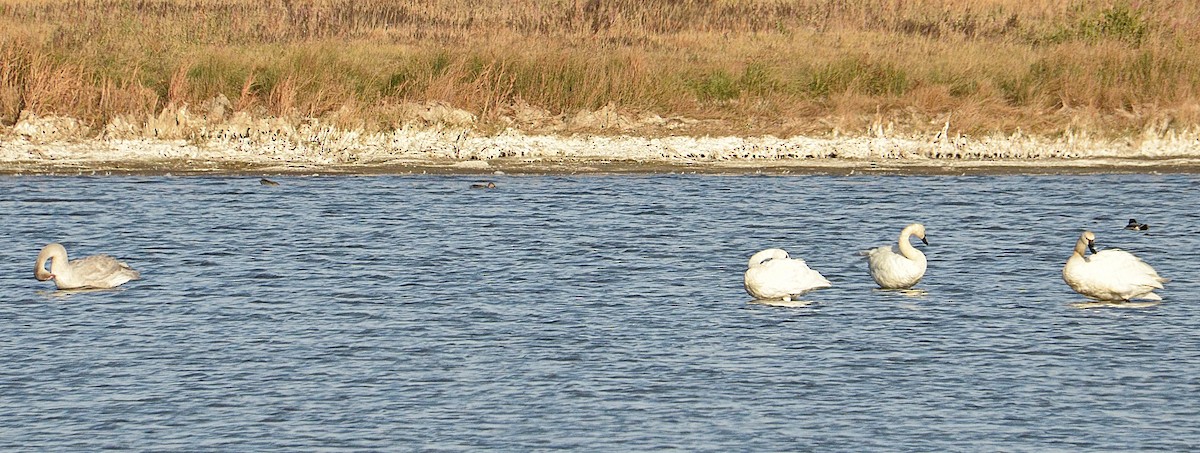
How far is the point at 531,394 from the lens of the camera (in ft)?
43.2

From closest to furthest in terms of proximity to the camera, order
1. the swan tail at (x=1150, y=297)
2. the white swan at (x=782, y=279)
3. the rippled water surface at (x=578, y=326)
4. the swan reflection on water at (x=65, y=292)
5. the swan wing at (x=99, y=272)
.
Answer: the rippled water surface at (x=578, y=326) < the white swan at (x=782, y=279) < the swan tail at (x=1150, y=297) < the swan wing at (x=99, y=272) < the swan reflection on water at (x=65, y=292)

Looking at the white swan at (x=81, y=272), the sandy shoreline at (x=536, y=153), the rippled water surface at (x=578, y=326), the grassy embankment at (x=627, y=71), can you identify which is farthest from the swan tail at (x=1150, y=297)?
the grassy embankment at (x=627, y=71)

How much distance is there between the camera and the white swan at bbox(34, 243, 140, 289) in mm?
17516

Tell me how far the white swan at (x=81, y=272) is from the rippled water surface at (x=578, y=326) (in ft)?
0.63

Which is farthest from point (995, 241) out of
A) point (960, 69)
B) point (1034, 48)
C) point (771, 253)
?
point (1034, 48)

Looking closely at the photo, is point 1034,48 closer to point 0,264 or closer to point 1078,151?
point 1078,151

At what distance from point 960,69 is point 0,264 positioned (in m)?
16.8

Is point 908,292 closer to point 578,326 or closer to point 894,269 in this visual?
point 894,269

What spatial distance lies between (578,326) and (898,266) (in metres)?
3.52

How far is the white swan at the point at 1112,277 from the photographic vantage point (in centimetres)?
1691

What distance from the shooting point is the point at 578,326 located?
15.8 meters

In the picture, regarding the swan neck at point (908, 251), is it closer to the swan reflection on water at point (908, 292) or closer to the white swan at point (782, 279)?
the swan reflection on water at point (908, 292)

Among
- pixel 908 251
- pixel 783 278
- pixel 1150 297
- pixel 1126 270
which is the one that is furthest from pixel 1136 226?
pixel 783 278

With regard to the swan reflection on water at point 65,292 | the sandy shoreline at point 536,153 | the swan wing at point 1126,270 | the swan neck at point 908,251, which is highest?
the swan wing at point 1126,270
